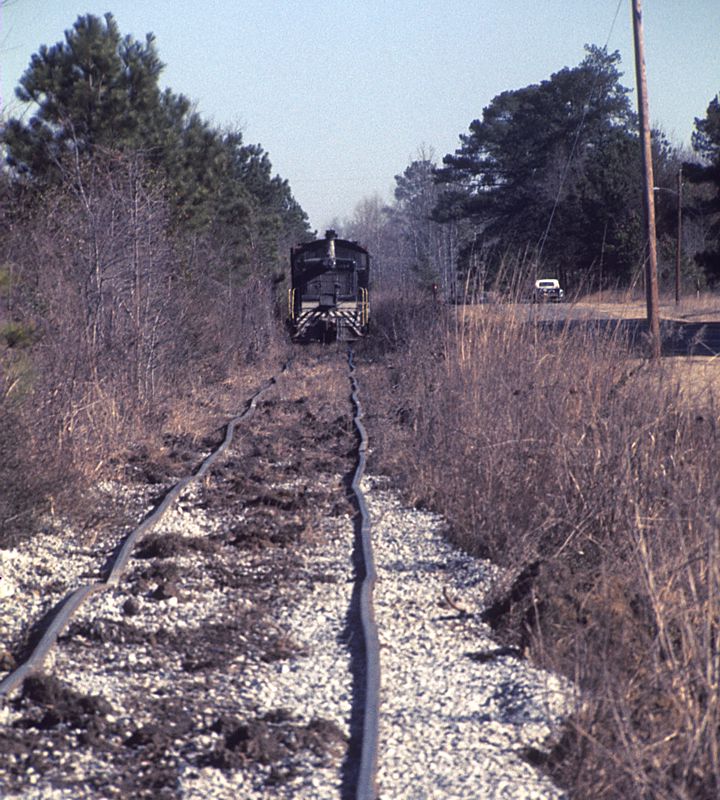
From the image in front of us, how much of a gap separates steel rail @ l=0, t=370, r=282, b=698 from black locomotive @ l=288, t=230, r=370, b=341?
19.9 metres

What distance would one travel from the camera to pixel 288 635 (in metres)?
6.15

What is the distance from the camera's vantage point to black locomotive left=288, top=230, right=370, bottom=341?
102 feet

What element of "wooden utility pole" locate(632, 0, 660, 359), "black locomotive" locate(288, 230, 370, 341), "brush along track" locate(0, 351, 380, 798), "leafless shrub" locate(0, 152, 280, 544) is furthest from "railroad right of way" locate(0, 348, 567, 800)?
"black locomotive" locate(288, 230, 370, 341)

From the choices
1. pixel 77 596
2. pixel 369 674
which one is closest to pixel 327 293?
pixel 77 596

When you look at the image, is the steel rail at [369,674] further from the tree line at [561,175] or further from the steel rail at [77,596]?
the tree line at [561,175]

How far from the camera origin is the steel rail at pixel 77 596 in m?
5.35

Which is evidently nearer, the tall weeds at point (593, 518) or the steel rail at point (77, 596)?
the tall weeds at point (593, 518)

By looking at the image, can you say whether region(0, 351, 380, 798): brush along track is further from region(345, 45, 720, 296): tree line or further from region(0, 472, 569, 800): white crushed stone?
region(345, 45, 720, 296): tree line

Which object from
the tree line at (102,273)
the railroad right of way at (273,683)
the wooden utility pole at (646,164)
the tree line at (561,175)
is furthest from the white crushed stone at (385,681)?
the tree line at (561,175)

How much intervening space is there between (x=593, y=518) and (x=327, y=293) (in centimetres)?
2438

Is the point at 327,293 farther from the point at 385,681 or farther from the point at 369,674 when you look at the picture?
the point at 369,674

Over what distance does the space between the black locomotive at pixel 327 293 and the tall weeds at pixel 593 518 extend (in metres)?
18.4

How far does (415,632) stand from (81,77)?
1681 centimetres

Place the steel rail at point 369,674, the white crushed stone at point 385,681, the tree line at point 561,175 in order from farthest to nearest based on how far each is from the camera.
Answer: the tree line at point 561,175 → the white crushed stone at point 385,681 → the steel rail at point 369,674
